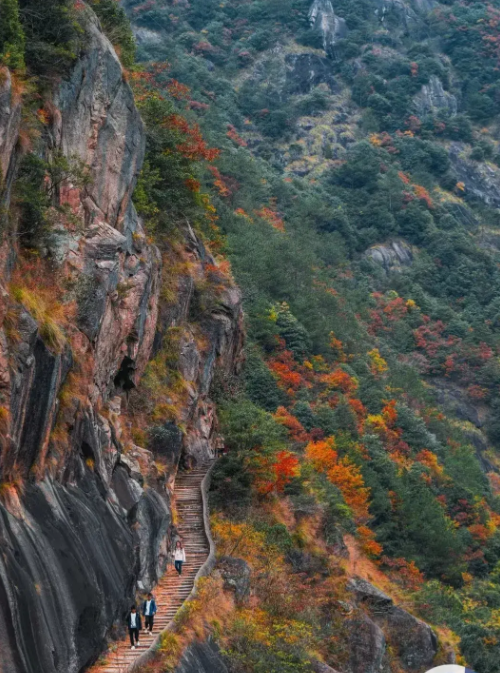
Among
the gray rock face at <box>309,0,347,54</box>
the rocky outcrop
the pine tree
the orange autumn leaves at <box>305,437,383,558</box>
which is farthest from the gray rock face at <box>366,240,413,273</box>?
the pine tree

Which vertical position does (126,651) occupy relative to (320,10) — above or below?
above

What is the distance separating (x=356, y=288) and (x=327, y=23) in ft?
196

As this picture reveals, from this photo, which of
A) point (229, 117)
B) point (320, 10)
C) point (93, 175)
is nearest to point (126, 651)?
point (93, 175)

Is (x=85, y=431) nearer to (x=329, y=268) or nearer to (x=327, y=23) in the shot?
(x=329, y=268)

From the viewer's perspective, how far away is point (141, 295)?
26875 mm

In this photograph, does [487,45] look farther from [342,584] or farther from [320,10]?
[342,584]

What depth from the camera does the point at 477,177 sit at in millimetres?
114562

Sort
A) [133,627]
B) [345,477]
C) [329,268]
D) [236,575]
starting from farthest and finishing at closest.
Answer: [329,268] → [345,477] → [236,575] → [133,627]

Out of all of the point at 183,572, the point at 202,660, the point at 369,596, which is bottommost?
the point at 369,596

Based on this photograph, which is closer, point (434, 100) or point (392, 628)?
point (392, 628)

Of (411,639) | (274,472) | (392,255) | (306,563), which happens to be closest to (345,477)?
(274,472)

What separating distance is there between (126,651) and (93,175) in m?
13.3

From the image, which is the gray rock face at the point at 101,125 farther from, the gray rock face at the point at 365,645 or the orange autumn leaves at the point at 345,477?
the orange autumn leaves at the point at 345,477

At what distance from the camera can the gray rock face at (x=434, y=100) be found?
123m
